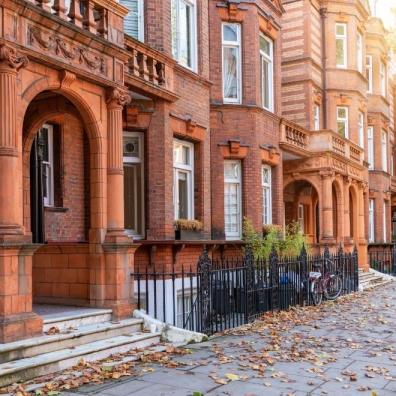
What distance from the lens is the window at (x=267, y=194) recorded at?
17969 mm

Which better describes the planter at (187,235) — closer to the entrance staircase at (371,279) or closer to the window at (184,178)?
the window at (184,178)

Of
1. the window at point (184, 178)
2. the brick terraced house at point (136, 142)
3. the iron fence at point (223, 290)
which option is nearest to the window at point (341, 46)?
the brick terraced house at point (136, 142)

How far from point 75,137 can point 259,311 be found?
5222 millimetres

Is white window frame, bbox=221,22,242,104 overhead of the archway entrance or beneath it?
overhead

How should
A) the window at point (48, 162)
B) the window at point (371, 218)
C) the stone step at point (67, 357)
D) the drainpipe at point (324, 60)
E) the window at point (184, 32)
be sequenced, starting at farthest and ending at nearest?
the window at point (371, 218) < the drainpipe at point (324, 60) < the window at point (184, 32) < the window at point (48, 162) < the stone step at point (67, 357)

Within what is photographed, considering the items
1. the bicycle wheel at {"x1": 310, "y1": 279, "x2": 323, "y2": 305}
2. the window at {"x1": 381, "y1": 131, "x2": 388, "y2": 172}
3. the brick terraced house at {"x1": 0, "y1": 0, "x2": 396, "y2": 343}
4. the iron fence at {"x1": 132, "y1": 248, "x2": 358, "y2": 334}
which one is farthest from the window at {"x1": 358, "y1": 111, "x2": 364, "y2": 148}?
the bicycle wheel at {"x1": 310, "y1": 279, "x2": 323, "y2": 305}

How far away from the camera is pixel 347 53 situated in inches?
1021

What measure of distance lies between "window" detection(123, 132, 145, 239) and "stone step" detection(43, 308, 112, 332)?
A: 3.74 meters

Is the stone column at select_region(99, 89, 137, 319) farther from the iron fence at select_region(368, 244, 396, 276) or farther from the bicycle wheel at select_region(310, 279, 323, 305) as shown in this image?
the iron fence at select_region(368, 244, 396, 276)

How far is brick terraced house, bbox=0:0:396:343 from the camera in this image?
7.94 m

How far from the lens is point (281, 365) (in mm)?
8117

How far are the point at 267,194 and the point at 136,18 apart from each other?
7281 mm

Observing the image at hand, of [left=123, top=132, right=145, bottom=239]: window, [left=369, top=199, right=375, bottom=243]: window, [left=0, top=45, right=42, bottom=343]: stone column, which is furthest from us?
[left=369, top=199, right=375, bottom=243]: window

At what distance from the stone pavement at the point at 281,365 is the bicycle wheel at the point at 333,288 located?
415 centimetres
